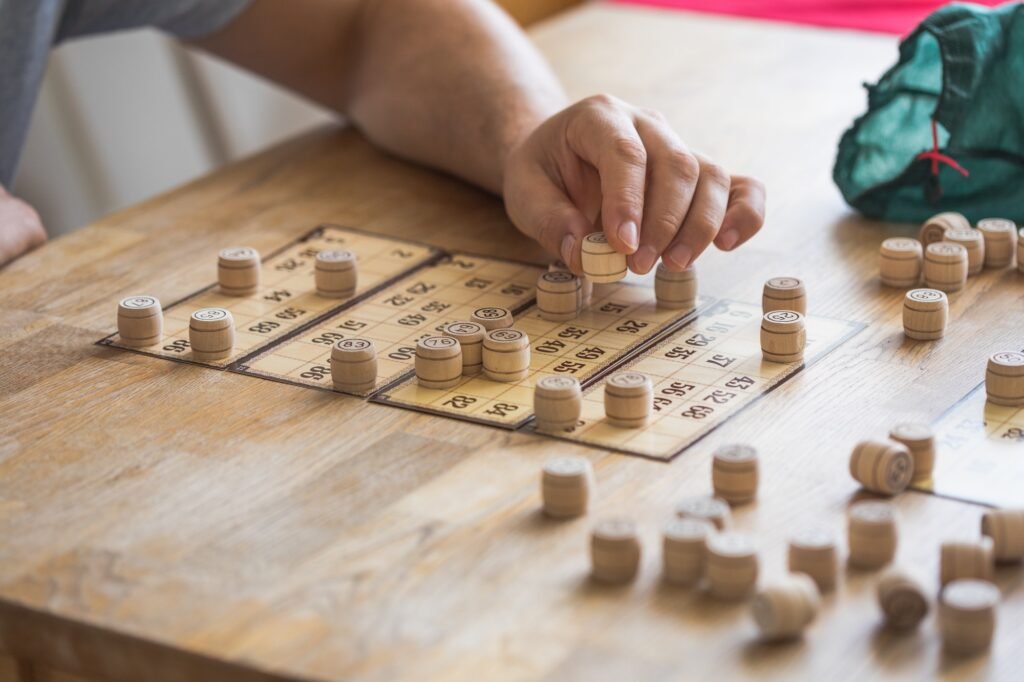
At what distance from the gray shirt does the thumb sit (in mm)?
703

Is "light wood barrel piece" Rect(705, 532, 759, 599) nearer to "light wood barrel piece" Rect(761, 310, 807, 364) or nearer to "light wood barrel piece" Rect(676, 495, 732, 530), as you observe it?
"light wood barrel piece" Rect(676, 495, 732, 530)

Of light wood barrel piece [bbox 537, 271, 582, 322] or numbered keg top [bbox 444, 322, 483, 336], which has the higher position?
numbered keg top [bbox 444, 322, 483, 336]

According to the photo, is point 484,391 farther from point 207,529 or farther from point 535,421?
point 207,529

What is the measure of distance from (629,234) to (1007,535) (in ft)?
1.84

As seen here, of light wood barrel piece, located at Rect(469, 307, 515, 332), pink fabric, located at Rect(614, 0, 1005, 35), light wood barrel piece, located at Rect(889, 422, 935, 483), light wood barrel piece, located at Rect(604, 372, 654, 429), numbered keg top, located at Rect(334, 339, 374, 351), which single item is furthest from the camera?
pink fabric, located at Rect(614, 0, 1005, 35)

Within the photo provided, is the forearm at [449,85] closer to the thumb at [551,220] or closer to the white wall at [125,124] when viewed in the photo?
the thumb at [551,220]

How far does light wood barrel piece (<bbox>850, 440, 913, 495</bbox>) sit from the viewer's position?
3.55ft

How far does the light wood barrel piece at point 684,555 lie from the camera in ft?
3.23

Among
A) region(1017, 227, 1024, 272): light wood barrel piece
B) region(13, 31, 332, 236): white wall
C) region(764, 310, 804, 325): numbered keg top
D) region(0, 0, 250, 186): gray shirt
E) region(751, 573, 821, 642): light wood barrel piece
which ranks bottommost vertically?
region(13, 31, 332, 236): white wall

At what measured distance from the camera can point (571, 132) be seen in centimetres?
157

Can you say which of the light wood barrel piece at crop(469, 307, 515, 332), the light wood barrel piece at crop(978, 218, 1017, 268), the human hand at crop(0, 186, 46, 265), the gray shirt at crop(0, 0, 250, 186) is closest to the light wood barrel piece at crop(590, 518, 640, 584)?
the light wood barrel piece at crop(469, 307, 515, 332)

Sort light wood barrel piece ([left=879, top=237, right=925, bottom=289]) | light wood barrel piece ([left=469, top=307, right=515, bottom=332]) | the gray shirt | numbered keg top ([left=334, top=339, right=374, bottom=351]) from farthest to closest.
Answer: the gray shirt < light wood barrel piece ([left=879, top=237, right=925, bottom=289]) < light wood barrel piece ([left=469, top=307, right=515, bottom=332]) < numbered keg top ([left=334, top=339, right=374, bottom=351])

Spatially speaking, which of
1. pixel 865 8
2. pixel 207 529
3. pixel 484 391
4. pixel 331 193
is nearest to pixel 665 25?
pixel 865 8

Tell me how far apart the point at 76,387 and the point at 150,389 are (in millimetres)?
73
